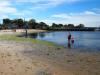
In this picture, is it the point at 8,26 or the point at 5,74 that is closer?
the point at 5,74

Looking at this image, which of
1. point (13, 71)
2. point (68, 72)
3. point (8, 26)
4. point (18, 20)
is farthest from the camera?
point (18, 20)

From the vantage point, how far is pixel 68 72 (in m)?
15.8

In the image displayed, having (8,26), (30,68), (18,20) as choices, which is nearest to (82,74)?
(30,68)

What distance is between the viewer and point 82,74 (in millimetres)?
15352

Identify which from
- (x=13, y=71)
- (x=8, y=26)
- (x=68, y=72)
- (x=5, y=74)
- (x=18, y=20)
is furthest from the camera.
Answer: (x=18, y=20)

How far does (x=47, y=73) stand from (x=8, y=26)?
172m

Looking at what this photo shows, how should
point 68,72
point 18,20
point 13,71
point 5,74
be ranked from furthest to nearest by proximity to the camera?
point 18,20 → point 68,72 → point 13,71 → point 5,74

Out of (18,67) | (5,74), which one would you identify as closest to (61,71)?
(18,67)

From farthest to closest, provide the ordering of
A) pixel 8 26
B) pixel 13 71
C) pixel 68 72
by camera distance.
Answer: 1. pixel 8 26
2. pixel 68 72
3. pixel 13 71

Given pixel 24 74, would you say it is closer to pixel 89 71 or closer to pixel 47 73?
pixel 47 73

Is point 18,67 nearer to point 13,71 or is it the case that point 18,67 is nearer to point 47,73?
point 13,71

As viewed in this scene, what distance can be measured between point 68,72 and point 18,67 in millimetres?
3145

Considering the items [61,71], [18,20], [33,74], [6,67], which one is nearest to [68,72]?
[61,71]

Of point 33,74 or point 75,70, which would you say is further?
point 75,70
